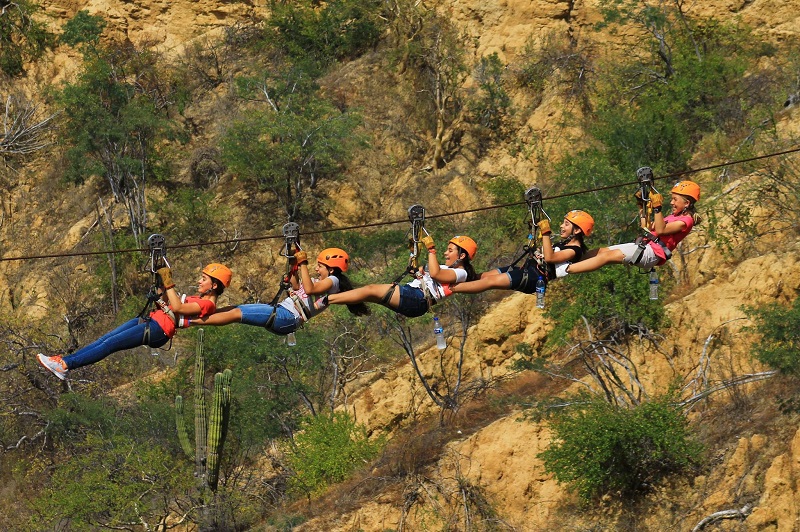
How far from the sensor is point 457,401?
25.9 meters

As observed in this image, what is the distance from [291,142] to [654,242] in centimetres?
2073

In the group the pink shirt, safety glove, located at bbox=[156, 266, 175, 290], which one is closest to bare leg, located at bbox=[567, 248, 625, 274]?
the pink shirt

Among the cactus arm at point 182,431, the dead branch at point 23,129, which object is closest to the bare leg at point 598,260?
the cactus arm at point 182,431

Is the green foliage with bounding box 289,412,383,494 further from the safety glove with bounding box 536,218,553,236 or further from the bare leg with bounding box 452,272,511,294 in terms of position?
the safety glove with bounding box 536,218,553,236

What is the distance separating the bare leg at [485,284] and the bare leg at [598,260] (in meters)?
0.68

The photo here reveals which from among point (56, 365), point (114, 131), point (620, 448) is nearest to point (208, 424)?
point (620, 448)

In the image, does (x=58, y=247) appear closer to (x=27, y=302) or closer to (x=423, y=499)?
(x=27, y=302)

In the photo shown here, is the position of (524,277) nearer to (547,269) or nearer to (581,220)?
(547,269)

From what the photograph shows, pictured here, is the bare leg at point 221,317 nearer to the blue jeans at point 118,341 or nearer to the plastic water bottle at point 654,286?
the blue jeans at point 118,341

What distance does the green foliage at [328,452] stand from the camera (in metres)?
25.6

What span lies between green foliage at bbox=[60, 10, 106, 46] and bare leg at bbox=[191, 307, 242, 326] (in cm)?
2633

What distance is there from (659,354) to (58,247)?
18192 mm

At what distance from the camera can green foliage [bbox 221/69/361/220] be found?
33906mm

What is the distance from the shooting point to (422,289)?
14.1 meters
